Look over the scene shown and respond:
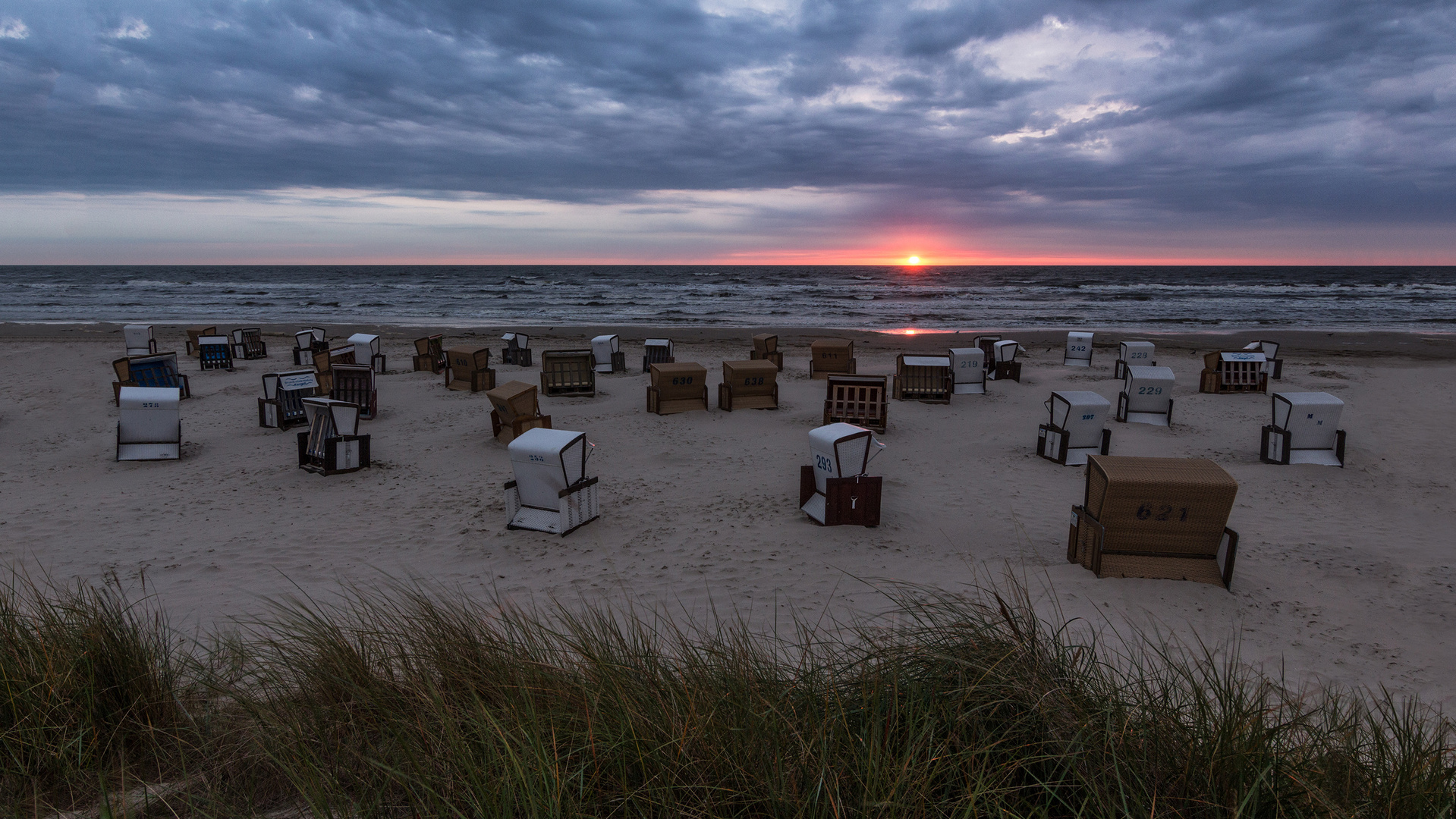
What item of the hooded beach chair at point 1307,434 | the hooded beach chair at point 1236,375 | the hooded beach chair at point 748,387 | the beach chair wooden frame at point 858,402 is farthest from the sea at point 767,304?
the hooded beach chair at point 1307,434

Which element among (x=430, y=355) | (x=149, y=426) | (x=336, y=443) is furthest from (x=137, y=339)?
(x=336, y=443)

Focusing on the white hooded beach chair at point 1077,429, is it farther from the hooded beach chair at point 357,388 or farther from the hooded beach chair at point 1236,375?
the hooded beach chair at point 357,388

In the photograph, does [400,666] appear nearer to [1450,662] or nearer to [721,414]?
[1450,662]

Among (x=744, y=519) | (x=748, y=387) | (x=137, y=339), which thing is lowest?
(x=744, y=519)

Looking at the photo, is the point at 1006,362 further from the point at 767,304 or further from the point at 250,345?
the point at 767,304

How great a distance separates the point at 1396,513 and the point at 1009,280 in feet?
302

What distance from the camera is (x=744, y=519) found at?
883 centimetres

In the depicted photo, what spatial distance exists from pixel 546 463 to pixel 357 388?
8.18 metres

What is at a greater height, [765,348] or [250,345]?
[765,348]

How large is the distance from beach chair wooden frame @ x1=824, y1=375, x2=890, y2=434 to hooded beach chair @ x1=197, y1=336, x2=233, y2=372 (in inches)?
700

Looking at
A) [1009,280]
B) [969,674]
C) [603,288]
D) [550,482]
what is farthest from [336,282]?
[969,674]

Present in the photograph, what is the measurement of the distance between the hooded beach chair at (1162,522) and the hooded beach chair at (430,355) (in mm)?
17398

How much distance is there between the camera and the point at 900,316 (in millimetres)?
45844

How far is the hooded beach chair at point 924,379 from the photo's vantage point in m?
16.3
